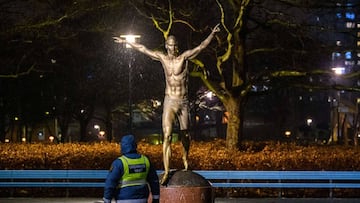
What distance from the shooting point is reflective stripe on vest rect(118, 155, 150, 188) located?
7.21 m

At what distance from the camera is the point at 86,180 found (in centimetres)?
1877

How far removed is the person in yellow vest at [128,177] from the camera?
7109 mm

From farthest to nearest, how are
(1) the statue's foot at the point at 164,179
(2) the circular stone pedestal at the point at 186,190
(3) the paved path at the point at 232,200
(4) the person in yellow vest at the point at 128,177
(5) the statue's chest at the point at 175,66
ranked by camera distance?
(3) the paved path at the point at 232,200
(5) the statue's chest at the point at 175,66
(1) the statue's foot at the point at 164,179
(2) the circular stone pedestal at the point at 186,190
(4) the person in yellow vest at the point at 128,177

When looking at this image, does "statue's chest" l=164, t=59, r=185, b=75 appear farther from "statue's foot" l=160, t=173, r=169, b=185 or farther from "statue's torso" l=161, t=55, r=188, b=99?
"statue's foot" l=160, t=173, r=169, b=185

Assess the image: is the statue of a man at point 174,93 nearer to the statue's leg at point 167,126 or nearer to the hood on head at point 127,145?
the statue's leg at point 167,126

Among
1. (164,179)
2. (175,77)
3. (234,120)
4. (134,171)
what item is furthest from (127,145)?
(234,120)

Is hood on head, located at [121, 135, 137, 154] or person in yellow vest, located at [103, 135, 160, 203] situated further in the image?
hood on head, located at [121, 135, 137, 154]

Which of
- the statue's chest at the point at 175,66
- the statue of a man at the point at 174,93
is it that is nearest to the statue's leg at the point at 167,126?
the statue of a man at the point at 174,93

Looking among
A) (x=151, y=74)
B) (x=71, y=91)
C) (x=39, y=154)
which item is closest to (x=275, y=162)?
(x=39, y=154)

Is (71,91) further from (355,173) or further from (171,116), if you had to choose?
(171,116)

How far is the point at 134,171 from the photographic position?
7270mm

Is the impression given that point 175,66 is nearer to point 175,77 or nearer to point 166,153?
point 175,77

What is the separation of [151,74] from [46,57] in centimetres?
811

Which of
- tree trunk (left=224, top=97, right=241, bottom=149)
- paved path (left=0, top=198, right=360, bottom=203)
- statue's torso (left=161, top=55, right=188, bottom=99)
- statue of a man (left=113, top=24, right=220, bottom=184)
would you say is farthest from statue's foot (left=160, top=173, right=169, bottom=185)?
tree trunk (left=224, top=97, right=241, bottom=149)
